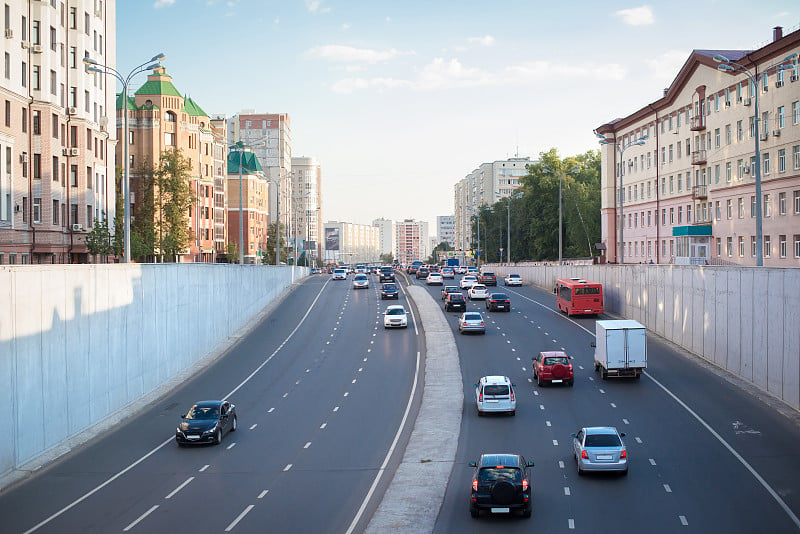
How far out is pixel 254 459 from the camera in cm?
2595

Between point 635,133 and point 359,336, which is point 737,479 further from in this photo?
point 635,133

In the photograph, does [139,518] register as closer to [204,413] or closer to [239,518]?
[239,518]

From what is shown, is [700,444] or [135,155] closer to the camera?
[700,444]

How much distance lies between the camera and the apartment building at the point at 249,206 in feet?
442

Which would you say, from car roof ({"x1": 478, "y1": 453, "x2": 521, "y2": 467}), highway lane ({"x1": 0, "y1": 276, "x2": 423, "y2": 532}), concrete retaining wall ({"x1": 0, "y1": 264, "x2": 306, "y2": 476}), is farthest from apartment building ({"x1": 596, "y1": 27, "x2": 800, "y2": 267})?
concrete retaining wall ({"x1": 0, "y1": 264, "x2": 306, "y2": 476})

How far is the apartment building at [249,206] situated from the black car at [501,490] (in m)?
114

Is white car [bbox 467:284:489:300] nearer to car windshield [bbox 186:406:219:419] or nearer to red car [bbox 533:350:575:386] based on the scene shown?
red car [bbox 533:350:575:386]

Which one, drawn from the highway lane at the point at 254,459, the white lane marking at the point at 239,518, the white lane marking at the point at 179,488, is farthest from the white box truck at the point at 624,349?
the white lane marking at the point at 239,518

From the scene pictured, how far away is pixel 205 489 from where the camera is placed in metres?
22.5

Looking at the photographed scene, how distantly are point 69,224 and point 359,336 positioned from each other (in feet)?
71.7

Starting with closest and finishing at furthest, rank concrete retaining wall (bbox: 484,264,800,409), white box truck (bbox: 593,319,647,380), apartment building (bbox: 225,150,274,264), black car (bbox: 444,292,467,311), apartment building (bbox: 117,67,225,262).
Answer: concrete retaining wall (bbox: 484,264,800,409)
white box truck (bbox: 593,319,647,380)
black car (bbox: 444,292,467,311)
apartment building (bbox: 117,67,225,262)
apartment building (bbox: 225,150,274,264)

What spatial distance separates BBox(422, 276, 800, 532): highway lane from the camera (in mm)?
19125

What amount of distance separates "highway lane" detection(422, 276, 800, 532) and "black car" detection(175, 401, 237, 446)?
875cm

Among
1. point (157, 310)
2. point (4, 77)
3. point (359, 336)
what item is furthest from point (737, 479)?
point (4, 77)
